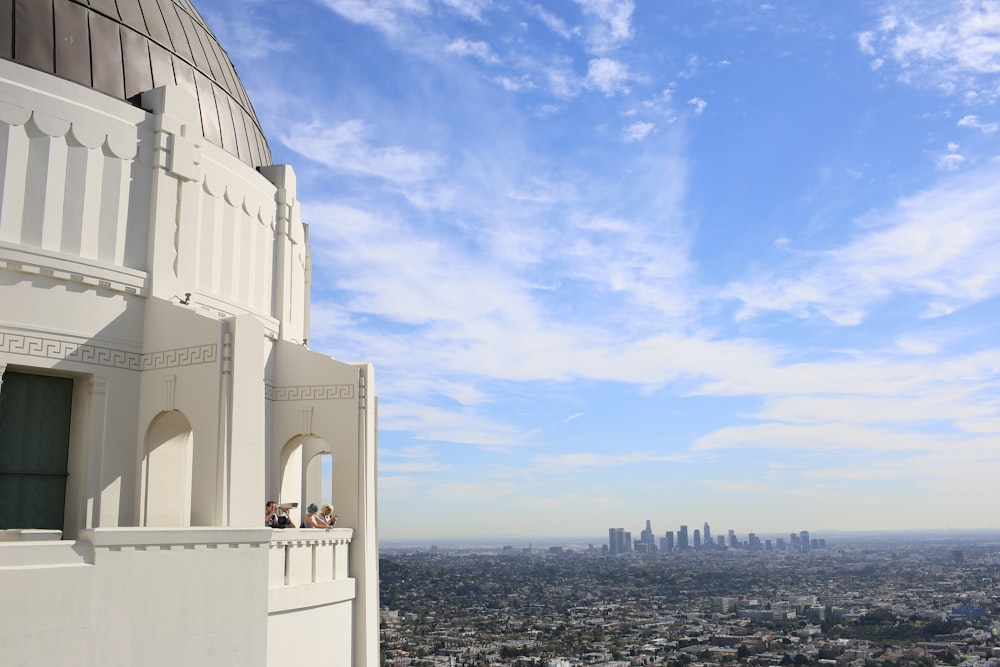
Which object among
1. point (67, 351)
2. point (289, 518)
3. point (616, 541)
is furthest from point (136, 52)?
point (616, 541)

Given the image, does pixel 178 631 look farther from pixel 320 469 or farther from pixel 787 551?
pixel 787 551

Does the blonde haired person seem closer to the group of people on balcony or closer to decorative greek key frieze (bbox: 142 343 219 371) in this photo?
the group of people on balcony

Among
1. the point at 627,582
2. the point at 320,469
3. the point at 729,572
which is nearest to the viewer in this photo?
the point at 320,469

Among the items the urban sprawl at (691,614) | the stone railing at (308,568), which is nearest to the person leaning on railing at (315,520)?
the stone railing at (308,568)

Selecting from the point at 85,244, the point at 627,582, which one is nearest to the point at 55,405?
the point at 85,244

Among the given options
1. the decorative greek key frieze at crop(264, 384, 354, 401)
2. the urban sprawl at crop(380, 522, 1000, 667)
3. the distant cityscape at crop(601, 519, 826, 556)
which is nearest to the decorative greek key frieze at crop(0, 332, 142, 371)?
the decorative greek key frieze at crop(264, 384, 354, 401)
